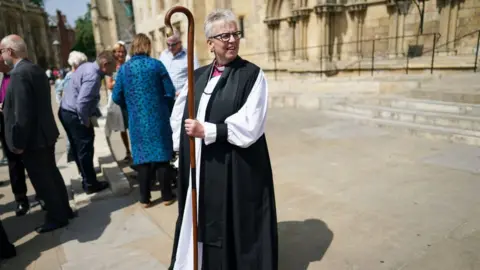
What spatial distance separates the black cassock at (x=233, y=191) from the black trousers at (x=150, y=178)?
165cm

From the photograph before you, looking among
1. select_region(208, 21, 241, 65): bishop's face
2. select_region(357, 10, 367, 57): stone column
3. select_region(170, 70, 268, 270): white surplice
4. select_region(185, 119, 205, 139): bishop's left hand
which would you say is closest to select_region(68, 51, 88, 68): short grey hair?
select_region(170, 70, 268, 270): white surplice

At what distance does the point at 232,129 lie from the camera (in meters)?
1.87

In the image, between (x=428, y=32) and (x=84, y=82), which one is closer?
(x=84, y=82)

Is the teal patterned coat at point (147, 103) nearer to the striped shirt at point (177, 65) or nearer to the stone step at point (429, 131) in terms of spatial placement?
the striped shirt at point (177, 65)

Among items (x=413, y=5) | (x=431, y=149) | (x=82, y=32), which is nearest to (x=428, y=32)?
(x=413, y=5)

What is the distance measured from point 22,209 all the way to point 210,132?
3165 millimetres

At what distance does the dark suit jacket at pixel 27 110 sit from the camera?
2844 millimetres

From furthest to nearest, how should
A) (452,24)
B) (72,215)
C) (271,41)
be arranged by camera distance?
(271,41) < (452,24) < (72,215)

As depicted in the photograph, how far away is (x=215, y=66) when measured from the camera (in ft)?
6.77

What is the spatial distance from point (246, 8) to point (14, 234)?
1621cm

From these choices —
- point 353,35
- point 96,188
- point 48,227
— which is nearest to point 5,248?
point 48,227

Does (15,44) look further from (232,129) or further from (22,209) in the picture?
(232,129)

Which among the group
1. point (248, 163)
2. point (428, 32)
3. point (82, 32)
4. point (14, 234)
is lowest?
point (14, 234)

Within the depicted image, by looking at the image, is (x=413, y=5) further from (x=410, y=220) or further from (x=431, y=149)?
(x=410, y=220)
